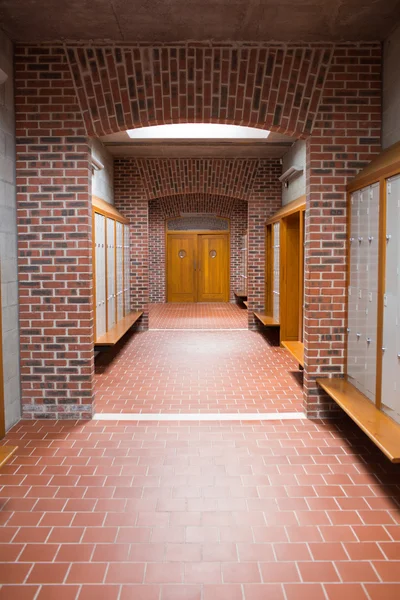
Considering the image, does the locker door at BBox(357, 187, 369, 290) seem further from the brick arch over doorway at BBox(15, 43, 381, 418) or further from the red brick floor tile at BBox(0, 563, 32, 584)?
the red brick floor tile at BBox(0, 563, 32, 584)

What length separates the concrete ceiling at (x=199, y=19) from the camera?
3508 millimetres

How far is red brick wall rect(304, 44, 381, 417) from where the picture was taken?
4207mm

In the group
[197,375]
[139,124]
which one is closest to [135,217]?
[197,375]

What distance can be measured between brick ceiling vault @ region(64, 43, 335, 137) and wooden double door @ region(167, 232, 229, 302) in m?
10.8

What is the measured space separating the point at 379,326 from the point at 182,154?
591 centimetres

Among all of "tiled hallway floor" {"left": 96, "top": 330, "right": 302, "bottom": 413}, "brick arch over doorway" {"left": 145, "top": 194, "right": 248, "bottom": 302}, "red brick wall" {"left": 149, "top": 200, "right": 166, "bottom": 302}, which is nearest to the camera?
"tiled hallway floor" {"left": 96, "top": 330, "right": 302, "bottom": 413}

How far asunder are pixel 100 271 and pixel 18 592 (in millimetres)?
4664

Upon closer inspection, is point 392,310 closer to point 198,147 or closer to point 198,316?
point 198,147

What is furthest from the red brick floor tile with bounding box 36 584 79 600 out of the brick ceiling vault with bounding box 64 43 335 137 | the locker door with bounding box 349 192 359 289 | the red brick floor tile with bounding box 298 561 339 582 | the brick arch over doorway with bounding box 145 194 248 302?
the brick arch over doorway with bounding box 145 194 248 302

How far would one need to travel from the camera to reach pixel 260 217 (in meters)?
9.41

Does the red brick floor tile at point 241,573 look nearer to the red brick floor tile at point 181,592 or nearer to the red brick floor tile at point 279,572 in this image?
the red brick floor tile at point 279,572

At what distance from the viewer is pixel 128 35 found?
397cm

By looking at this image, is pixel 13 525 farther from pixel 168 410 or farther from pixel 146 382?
pixel 146 382

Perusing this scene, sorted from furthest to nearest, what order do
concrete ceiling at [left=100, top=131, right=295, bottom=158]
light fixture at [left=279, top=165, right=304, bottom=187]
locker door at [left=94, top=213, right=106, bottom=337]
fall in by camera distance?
1. concrete ceiling at [left=100, top=131, right=295, bottom=158]
2. light fixture at [left=279, top=165, right=304, bottom=187]
3. locker door at [left=94, top=213, right=106, bottom=337]
